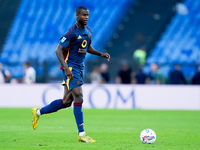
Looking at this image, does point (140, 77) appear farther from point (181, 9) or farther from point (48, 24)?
point (48, 24)

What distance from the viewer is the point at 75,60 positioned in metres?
7.20

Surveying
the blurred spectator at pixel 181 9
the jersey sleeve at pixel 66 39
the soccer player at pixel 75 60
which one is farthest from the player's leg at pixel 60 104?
the blurred spectator at pixel 181 9

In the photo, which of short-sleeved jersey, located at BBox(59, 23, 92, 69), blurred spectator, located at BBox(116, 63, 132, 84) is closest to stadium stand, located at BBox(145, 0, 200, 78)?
blurred spectator, located at BBox(116, 63, 132, 84)

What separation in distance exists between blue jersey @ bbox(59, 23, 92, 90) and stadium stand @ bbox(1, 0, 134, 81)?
16152 mm

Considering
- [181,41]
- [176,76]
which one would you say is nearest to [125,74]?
[176,76]

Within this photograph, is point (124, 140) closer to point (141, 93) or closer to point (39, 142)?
point (39, 142)

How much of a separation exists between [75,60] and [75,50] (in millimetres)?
166

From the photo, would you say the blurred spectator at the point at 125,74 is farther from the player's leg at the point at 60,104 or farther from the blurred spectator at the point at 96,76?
the player's leg at the point at 60,104

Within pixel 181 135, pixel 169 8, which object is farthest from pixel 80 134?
pixel 169 8

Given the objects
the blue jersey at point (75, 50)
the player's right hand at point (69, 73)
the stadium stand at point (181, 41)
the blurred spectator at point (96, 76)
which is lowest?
the player's right hand at point (69, 73)

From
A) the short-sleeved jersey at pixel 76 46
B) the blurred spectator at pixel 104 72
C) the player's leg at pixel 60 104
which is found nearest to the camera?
the short-sleeved jersey at pixel 76 46

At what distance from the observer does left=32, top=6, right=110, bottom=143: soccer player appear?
6.94 metres

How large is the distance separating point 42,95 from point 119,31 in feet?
33.1

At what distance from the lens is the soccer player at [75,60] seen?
6938 millimetres
